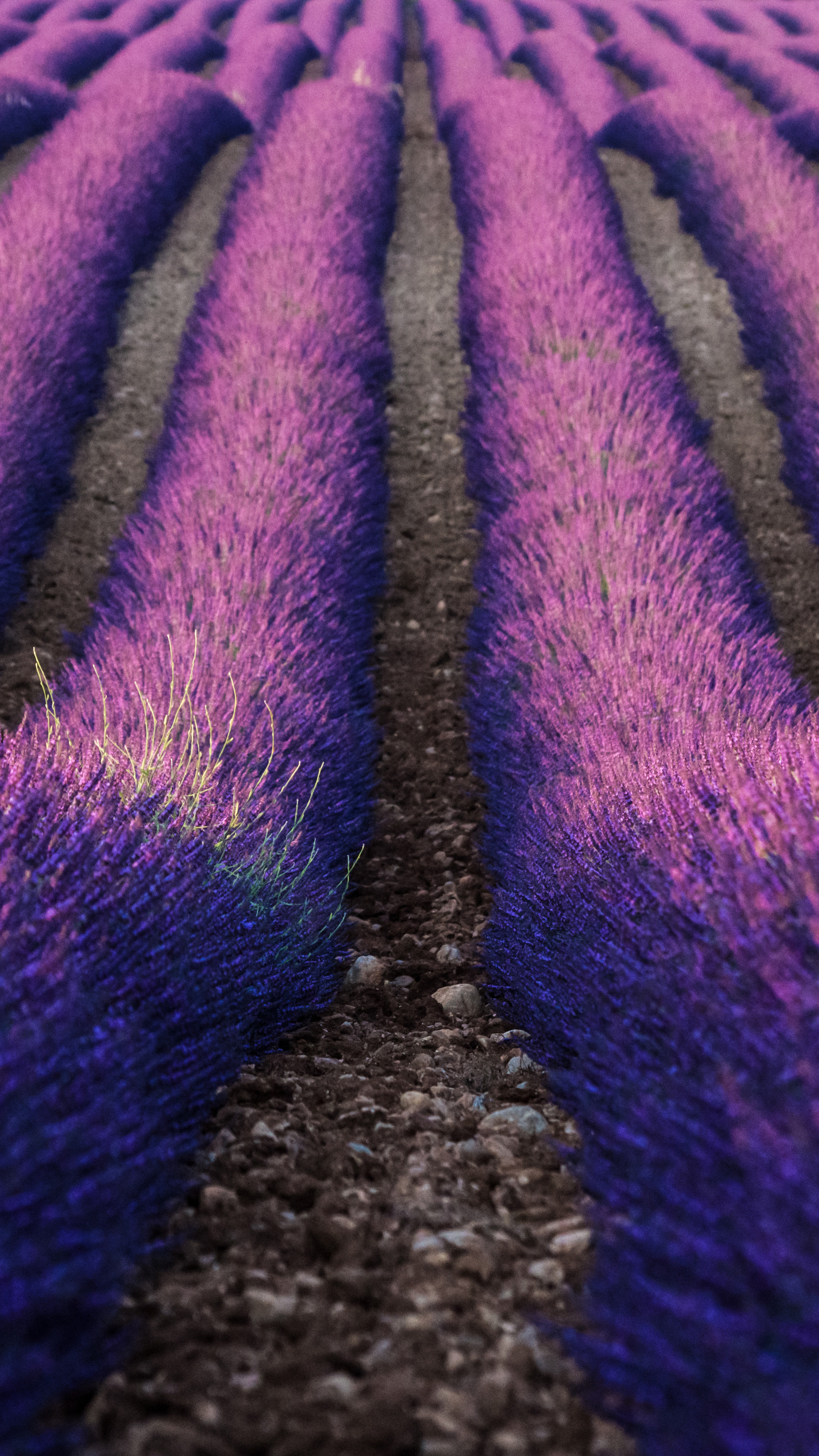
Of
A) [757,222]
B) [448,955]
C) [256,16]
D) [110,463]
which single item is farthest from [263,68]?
[448,955]

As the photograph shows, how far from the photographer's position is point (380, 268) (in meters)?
5.57

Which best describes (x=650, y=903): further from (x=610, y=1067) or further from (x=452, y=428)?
(x=452, y=428)

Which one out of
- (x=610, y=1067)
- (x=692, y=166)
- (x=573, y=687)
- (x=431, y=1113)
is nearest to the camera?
(x=610, y=1067)

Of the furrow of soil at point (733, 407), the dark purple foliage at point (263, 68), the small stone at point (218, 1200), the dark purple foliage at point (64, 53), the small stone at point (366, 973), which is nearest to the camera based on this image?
the small stone at point (218, 1200)

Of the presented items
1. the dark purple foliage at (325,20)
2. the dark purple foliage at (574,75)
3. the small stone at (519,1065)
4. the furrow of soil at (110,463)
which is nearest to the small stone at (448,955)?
the small stone at (519,1065)

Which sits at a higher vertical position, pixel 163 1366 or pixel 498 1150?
pixel 163 1366

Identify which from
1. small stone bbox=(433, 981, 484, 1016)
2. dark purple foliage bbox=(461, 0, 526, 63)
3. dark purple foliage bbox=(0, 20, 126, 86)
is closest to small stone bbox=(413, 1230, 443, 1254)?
small stone bbox=(433, 981, 484, 1016)

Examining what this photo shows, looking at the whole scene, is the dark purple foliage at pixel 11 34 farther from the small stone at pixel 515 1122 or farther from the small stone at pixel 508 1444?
the small stone at pixel 508 1444

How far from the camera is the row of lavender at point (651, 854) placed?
→ 3.11ft

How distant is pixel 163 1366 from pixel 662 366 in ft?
13.4

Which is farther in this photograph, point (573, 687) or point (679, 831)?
point (573, 687)

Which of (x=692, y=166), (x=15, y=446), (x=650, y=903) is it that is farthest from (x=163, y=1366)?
(x=692, y=166)

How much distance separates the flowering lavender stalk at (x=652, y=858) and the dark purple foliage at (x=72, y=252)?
168 centimetres

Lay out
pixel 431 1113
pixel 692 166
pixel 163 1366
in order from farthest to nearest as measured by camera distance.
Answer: pixel 692 166 → pixel 431 1113 → pixel 163 1366
